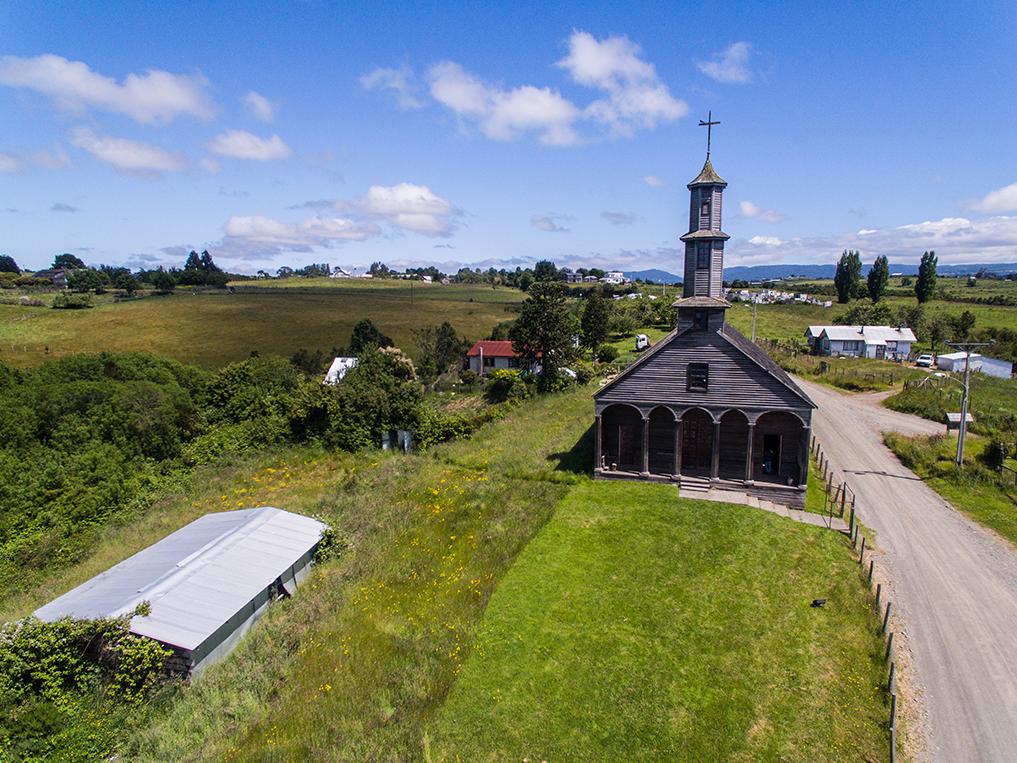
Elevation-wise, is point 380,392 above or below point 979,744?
above

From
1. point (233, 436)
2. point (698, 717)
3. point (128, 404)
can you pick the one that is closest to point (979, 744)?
point (698, 717)

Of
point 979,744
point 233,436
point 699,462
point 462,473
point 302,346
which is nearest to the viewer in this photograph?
point 979,744

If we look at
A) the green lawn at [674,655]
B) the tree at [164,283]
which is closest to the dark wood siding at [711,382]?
the green lawn at [674,655]

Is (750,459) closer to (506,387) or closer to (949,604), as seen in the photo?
Result: (949,604)

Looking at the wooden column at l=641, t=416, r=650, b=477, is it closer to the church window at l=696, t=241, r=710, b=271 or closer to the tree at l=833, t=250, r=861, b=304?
the church window at l=696, t=241, r=710, b=271

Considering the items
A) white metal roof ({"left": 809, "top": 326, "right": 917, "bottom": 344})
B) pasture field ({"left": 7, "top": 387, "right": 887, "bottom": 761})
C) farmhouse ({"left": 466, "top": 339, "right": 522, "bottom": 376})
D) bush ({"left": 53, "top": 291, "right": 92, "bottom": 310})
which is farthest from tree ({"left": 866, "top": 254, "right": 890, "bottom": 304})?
bush ({"left": 53, "top": 291, "right": 92, "bottom": 310})

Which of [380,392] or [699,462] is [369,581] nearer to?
[699,462]
